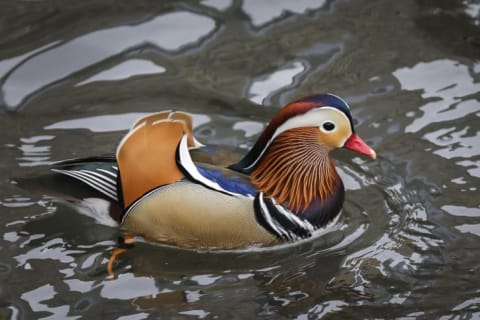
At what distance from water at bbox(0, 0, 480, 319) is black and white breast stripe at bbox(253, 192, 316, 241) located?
8 cm

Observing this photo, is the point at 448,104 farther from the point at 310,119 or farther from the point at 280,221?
the point at 280,221

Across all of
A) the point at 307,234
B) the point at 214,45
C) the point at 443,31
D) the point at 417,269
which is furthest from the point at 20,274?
the point at 443,31

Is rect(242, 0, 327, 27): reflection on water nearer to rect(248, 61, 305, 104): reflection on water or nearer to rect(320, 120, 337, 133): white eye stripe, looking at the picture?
rect(248, 61, 305, 104): reflection on water

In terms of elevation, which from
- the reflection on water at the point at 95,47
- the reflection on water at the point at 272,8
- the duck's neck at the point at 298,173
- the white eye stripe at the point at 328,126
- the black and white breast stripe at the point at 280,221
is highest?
the reflection on water at the point at 272,8

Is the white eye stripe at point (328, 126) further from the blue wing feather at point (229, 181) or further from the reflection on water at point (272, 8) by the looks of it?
the reflection on water at point (272, 8)

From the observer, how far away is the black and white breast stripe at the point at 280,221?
4707mm

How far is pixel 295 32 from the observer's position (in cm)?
684

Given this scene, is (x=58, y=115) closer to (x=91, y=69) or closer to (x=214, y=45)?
(x=91, y=69)

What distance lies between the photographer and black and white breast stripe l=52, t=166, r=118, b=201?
4.75 metres

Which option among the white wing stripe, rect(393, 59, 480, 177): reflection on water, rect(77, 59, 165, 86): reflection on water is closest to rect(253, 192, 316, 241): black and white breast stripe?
the white wing stripe

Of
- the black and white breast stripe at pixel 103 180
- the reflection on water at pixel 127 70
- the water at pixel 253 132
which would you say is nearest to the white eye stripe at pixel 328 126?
the water at pixel 253 132

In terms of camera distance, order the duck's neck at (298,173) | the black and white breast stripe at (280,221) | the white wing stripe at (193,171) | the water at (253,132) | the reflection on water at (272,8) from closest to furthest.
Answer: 1. the water at (253,132)
2. the white wing stripe at (193,171)
3. the black and white breast stripe at (280,221)
4. the duck's neck at (298,173)
5. the reflection on water at (272,8)

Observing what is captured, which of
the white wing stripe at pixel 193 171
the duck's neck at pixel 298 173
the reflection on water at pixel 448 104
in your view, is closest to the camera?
the white wing stripe at pixel 193 171

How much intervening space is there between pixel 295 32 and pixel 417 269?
265cm
